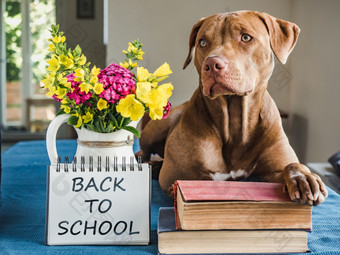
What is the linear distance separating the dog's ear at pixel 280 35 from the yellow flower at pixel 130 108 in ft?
1.34

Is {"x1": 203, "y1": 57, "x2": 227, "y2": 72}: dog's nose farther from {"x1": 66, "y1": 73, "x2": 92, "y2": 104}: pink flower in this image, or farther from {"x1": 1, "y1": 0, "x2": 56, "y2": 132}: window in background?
{"x1": 1, "y1": 0, "x2": 56, "y2": 132}: window in background

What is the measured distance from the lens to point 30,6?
551cm

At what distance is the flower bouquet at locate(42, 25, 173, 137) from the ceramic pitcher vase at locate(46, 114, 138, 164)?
0.5 inches

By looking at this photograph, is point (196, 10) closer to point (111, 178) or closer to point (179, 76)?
point (179, 76)

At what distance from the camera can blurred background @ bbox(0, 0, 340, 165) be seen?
9.41ft

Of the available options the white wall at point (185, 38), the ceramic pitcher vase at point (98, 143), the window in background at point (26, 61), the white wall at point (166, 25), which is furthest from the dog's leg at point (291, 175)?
the window in background at point (26, 61)

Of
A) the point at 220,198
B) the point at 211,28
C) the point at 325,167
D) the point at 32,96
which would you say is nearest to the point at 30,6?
the point at 32,96

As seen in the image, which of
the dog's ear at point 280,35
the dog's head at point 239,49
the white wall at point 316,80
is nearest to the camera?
the dog's head at point 239,49

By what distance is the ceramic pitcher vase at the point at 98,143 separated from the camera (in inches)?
32.5

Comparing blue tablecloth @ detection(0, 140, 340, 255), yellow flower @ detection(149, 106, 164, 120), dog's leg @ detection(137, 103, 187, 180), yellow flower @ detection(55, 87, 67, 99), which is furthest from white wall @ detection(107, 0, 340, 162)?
yellow flower @ detection(55, 87, 67, 99)

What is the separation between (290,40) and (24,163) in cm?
105

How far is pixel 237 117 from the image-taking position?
3.43 ft

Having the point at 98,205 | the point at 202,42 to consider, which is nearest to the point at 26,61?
the point at 202,42

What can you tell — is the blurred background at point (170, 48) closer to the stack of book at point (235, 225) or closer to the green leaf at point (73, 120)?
the green leaf at point (73, 120)
